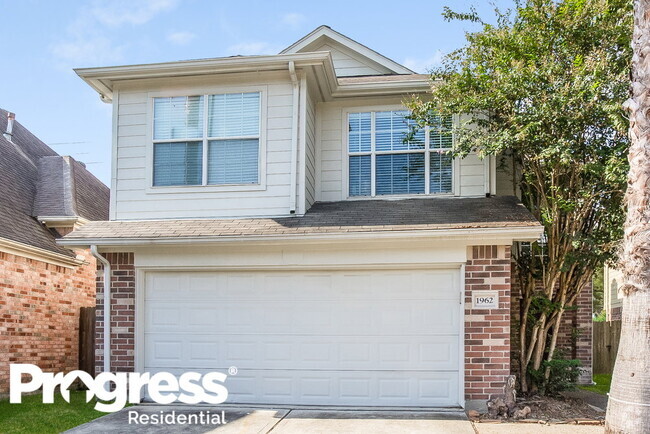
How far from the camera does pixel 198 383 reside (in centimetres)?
845

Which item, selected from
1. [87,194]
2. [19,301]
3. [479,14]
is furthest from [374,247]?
[87,194]

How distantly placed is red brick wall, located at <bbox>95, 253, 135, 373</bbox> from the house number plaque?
490cm

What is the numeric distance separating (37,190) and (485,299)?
9795 mm

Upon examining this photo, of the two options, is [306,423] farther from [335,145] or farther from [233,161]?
[335,145]

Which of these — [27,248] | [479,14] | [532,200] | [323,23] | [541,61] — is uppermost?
[323,23]

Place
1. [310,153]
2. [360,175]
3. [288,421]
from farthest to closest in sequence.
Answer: [360,175] < [310,153] < [288,421]

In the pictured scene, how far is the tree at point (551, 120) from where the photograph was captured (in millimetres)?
7609

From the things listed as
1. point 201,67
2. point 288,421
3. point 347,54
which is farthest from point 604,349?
point 201,67

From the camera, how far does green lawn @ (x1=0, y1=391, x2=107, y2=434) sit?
7.00 metres

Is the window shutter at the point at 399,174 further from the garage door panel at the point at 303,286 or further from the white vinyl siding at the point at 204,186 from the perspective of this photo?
the garage door panel at the point at 303,286

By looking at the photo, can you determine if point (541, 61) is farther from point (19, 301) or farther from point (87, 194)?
point (87, 194)

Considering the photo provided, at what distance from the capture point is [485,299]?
26.0 feet

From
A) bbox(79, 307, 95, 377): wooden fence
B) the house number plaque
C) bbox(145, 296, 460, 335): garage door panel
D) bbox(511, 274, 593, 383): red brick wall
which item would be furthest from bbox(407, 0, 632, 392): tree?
bbox(79, 307, 95, 377): wooden fence

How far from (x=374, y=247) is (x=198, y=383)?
3.22 meters
